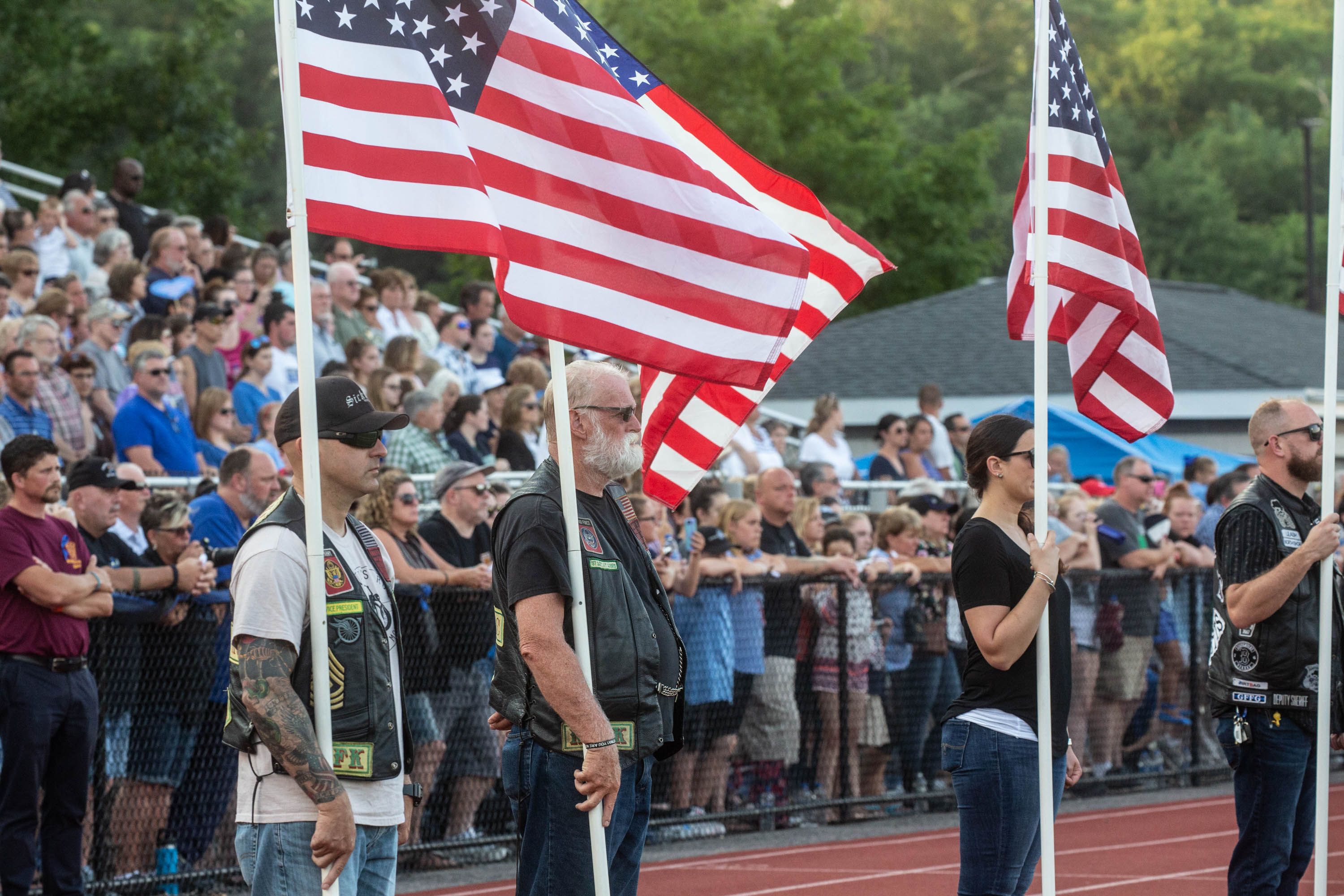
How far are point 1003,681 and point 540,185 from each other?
7.44 ft

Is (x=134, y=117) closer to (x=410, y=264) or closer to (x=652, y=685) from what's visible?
(x=410, y=264)

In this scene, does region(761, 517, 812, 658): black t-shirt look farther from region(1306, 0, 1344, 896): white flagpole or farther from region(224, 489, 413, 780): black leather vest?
region(224, 489, 413, 780): black leather vest

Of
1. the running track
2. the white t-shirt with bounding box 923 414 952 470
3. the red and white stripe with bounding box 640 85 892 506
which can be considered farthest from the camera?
the white t-shirt with bounding box 923 414 952 470

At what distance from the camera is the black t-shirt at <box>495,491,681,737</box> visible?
16.3 ft

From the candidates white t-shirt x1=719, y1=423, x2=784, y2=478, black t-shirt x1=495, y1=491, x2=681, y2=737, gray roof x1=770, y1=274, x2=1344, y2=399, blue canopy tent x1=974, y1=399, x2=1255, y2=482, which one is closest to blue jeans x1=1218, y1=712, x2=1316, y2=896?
black t-shirt x1=495, y1=491, x2=681, y2=737

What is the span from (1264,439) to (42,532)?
533 cm

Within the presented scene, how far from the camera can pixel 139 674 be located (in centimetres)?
867

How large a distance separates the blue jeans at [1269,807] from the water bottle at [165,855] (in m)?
5.23

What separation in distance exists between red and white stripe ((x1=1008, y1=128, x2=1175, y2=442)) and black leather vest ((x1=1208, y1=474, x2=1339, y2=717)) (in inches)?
20.7

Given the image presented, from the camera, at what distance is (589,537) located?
516 cm

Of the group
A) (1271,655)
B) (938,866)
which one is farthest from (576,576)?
(938,866)

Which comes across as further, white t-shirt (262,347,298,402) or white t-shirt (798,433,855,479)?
white t-shirt (798,433,855,479)

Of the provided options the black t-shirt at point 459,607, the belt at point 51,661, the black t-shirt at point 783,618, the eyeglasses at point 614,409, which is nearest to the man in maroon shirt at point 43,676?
the belt at point 51,661

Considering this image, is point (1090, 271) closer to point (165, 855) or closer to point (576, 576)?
point (576, 576)
